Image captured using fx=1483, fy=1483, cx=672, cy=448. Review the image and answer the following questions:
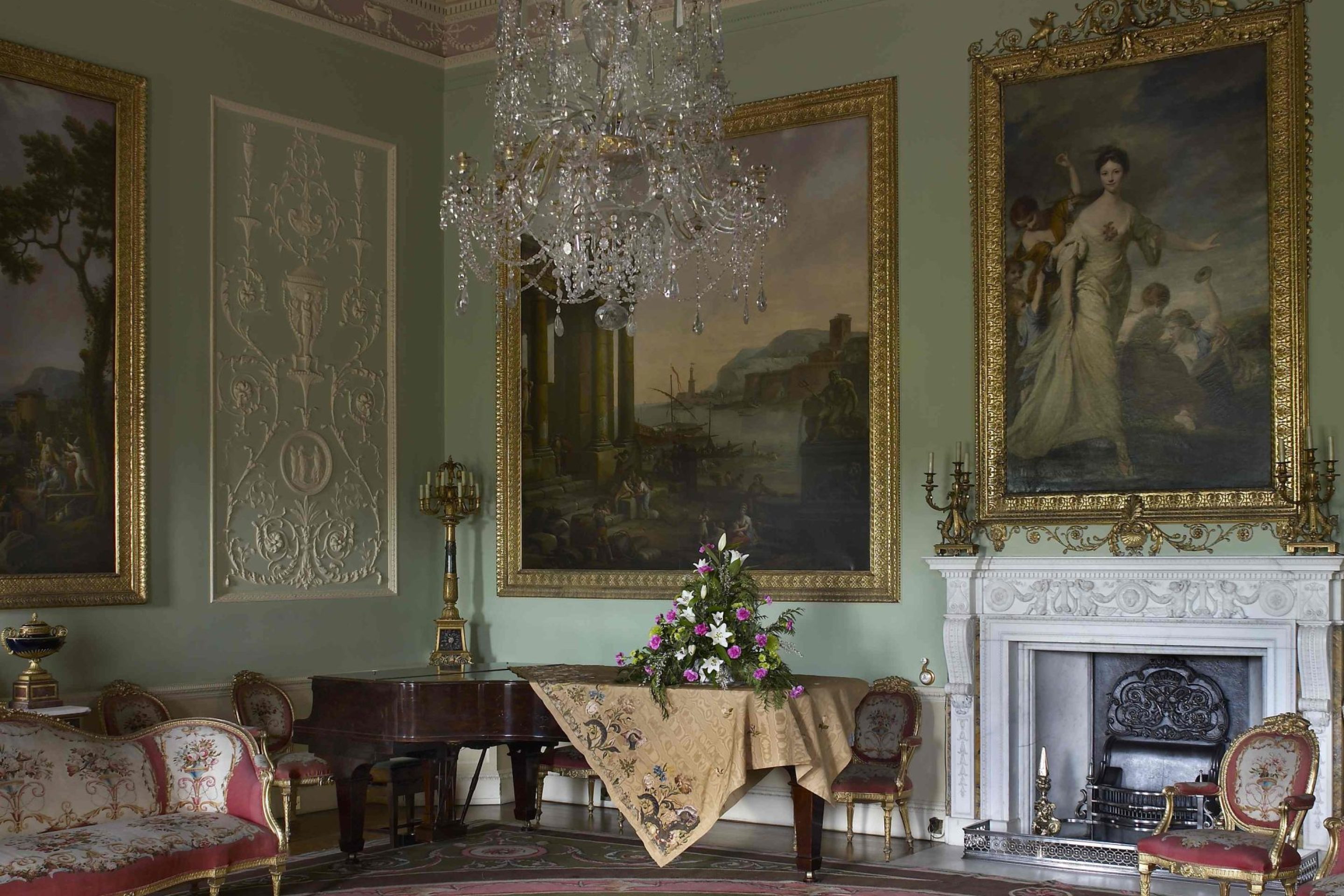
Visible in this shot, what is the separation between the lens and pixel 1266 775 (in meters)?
6.47

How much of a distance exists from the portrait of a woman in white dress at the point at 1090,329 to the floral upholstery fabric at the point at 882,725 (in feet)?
5.08

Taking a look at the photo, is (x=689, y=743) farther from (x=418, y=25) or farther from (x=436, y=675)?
(x=418, y=25)

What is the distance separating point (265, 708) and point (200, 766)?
1957mm

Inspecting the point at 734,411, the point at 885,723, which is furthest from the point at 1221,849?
the point at 734,411

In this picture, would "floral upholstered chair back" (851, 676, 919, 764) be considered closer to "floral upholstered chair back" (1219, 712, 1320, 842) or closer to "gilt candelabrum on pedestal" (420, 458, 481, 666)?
"floral upholstered chair back" (1219, 712, 1320, 842)

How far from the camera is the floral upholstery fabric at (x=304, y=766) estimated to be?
7789 millimetres

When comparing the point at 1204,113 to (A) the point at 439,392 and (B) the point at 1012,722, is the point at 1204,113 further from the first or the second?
(A) the point at 439,392

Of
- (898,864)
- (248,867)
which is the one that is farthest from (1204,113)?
(248,867)

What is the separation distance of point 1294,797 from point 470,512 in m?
5.66

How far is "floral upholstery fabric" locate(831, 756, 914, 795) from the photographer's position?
7848 millimetres

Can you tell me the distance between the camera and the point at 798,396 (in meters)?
9.02

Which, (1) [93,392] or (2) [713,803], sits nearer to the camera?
(2) [713,803]

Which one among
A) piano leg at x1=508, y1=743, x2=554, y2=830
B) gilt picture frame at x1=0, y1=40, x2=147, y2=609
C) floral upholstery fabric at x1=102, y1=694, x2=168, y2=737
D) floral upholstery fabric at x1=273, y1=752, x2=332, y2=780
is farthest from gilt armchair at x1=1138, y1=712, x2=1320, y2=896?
gilt picture frame at x1=0, y1=40, x2=147, y2=609

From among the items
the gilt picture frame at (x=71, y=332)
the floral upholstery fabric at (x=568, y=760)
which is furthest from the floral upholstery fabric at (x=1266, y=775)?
Result: the gilt picture frame at (x=71, y=332)
